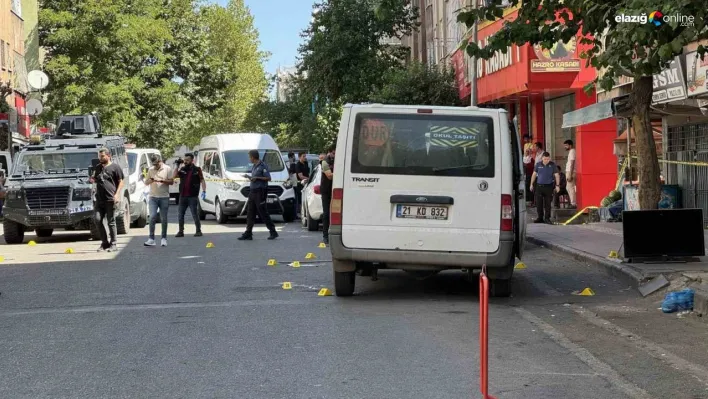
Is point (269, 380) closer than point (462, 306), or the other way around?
point (269, 380)

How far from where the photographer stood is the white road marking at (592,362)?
7047mm

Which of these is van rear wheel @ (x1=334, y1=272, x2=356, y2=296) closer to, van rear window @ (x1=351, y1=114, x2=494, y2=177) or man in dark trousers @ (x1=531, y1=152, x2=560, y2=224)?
van rear window @ (x1=351, y1=114, x2=494, y2=177)

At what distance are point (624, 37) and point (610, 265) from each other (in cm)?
387

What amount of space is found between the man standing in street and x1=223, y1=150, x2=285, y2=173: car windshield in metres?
7.98

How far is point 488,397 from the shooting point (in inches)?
247

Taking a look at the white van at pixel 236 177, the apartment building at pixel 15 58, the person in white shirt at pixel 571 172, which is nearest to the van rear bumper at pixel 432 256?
the person in white shirt at pixel 571 172

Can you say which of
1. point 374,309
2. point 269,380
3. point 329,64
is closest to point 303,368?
point 269,380

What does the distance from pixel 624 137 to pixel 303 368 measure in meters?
19.9

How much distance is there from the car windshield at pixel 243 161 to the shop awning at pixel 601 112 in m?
10.0

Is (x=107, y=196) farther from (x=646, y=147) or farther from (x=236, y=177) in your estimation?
(x=646, y=147)

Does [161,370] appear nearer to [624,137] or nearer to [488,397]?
[488,397]

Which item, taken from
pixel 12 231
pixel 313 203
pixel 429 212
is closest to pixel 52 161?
pixel 12 231

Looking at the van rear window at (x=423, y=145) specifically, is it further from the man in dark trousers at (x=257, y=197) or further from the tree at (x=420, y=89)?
the tree at (x=420, y=89)

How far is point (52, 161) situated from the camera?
23.3 m
